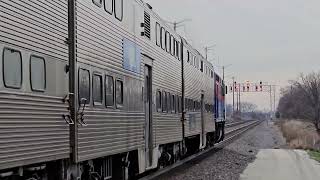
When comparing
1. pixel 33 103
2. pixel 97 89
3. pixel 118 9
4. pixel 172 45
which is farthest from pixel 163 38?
pixel 33 103

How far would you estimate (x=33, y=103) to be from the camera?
25.2 feet

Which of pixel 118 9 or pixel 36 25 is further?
pixel 118 9

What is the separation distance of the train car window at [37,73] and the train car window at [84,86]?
4.60 feet

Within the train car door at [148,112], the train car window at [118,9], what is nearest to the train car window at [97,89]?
the train car window at [118,9]

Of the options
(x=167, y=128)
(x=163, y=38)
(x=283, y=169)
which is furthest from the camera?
(x=283, y=169)

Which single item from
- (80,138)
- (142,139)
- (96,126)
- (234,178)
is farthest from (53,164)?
(234,178)

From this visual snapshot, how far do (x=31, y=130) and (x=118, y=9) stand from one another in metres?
4.97

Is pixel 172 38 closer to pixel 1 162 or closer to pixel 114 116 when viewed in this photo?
pixel 114 116

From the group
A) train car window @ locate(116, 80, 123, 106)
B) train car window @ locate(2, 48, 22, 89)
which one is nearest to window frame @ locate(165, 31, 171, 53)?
train car window @ locate(116, 80, 123, 106)

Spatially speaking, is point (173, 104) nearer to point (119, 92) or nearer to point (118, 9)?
point (119, 92)

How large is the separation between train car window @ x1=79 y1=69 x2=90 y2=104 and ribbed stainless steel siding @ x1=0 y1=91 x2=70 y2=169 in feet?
2.33

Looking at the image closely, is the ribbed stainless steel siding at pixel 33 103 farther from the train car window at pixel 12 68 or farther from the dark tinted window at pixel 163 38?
the dark tinted window at pixel 163 38

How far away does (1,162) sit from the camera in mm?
6883

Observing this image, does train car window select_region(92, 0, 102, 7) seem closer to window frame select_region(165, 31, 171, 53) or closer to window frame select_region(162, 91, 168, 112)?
window frame select_region(162, 91, 168, 112)
